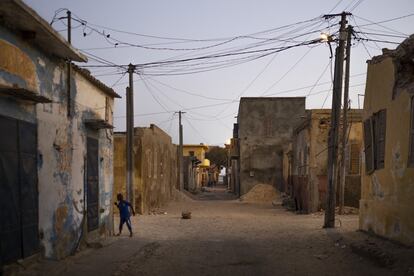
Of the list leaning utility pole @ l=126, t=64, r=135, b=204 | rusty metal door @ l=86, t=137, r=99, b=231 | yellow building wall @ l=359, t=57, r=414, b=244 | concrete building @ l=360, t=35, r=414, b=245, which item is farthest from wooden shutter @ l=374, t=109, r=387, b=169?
leaning utility pole @ l=126, t=64, r=135, b=204

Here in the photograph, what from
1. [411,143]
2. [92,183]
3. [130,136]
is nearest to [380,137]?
[411,143]

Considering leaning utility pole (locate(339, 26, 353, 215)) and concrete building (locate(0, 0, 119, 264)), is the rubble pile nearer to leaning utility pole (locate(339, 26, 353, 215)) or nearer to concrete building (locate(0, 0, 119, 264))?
leaning utility pole (locate(339, 26, 353, 215))

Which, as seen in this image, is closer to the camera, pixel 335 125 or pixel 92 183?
pixel 92 183

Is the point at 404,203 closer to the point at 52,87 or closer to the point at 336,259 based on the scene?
the point at 336,259

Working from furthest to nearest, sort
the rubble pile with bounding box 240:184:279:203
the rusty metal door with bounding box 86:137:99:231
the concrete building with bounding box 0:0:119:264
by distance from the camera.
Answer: the rubble pile with bounding box 240:184:279:203 < the rusty metal door with bounding box 86:137:99:231 < the concrete building with bounding box 0:0:119:264

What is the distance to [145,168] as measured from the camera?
2659 cm

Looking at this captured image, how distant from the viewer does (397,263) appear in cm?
969

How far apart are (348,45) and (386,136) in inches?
322

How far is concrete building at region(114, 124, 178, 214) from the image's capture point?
1006 inches

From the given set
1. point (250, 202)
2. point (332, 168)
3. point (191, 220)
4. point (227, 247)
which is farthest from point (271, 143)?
point (227, 247)

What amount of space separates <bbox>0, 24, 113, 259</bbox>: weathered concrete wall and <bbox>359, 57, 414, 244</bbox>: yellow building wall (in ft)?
24.3

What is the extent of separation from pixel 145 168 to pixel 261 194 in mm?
16330

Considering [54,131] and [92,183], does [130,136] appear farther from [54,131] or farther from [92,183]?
[54,131]

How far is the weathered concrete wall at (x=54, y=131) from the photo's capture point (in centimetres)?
883
